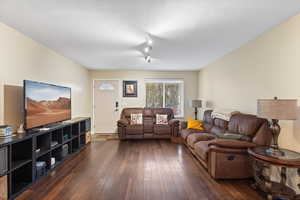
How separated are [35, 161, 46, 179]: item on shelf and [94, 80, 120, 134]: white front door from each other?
142 inches

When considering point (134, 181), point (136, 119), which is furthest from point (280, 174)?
point (136, 119)

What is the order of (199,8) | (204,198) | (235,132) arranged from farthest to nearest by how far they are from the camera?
(235,132) < (204,198) < (199,8)

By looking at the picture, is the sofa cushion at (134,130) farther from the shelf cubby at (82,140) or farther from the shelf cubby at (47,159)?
the shelf cubby at (47,159)

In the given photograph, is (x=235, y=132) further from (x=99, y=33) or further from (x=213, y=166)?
(x=99, y=33)

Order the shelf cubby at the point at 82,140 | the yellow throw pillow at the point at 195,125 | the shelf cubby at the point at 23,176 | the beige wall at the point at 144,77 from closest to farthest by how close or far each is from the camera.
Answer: the shelf cubby at the point at 23,176, the shelf cubby at the point at 82,140, the yellow throw pillow at the point at 195,125, the beige wall at the point at 144,77

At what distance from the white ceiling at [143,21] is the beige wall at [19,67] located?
0.19 metres

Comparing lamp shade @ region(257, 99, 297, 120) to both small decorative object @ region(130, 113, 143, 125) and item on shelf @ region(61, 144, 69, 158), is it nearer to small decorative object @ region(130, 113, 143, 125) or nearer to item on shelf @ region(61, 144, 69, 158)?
item on shelf @ region(61, 144, 69, 158)

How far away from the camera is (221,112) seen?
13.5 ft

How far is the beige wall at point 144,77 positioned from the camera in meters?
6.38

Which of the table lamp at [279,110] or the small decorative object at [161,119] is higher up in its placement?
the table lamp at [279,110]

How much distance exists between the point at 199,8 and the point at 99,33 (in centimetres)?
166

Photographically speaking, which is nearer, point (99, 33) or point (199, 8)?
point (199, 8)

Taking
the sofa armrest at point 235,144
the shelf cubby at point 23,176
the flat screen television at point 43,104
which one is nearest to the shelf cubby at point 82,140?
the flat screen television at point 43,104

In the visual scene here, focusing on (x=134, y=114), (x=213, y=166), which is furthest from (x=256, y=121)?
(x=134, y=114)
